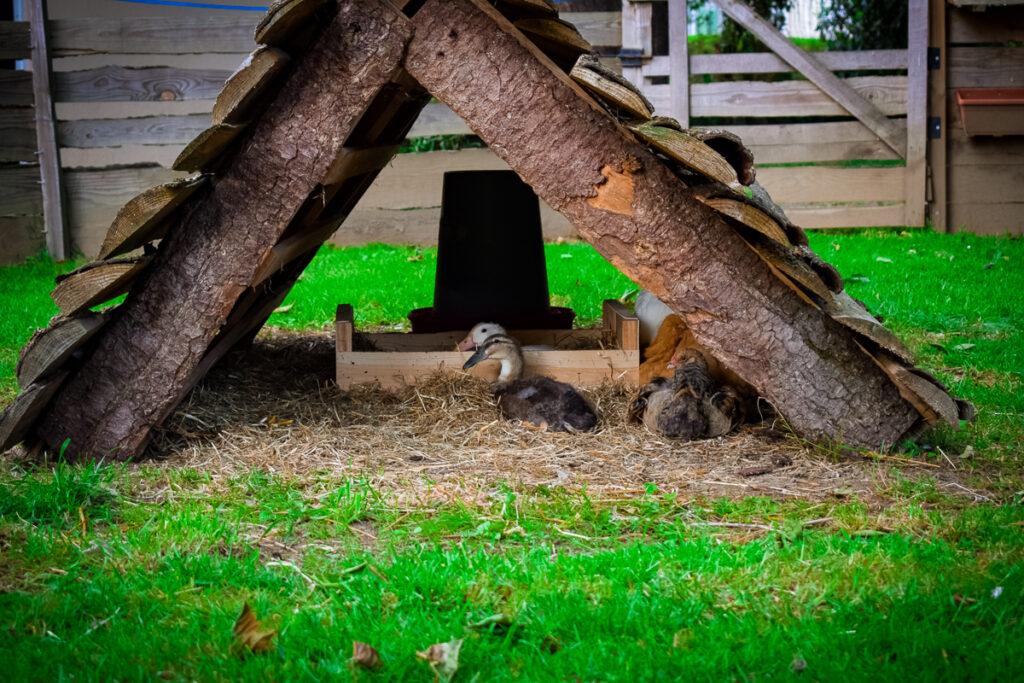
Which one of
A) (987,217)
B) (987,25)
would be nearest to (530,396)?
(987,217)

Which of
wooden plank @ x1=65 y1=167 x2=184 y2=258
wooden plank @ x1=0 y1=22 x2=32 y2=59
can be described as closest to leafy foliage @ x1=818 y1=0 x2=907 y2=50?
wooden plank @ x1=65 y1=167 x2=184 y2=258

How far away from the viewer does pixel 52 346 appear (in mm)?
3760

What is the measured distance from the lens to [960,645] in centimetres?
250

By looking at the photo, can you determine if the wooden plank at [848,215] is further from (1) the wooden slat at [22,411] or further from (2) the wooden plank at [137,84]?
(1) the wooden slat at [22,411]

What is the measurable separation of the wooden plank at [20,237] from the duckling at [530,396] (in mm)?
7270

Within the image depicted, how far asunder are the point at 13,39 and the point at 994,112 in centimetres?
1038

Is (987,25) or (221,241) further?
(987,25)

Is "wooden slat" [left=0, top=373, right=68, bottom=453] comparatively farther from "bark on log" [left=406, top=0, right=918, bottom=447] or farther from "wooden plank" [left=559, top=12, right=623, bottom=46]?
"wooden plank" [left=559, top=12, right=623, bottom=46]

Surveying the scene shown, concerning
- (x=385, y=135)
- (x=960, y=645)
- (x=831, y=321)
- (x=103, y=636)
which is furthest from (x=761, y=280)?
(x=103, y=636)

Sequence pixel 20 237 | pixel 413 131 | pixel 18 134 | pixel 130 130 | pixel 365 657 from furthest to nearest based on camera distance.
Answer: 1. pixel 413 131
2. pixel 130 130
3. pixel 20 237
4. pixel 18 134
5. pixel 365 657

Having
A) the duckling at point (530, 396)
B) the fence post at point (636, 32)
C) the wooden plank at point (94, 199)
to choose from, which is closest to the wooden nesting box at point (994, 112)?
the fence post at point (636, 32)

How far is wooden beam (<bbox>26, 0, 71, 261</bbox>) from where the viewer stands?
9.88 m

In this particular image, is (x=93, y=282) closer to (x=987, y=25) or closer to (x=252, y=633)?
(x=252, y=633)

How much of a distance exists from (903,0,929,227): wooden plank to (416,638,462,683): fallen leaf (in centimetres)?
1001
